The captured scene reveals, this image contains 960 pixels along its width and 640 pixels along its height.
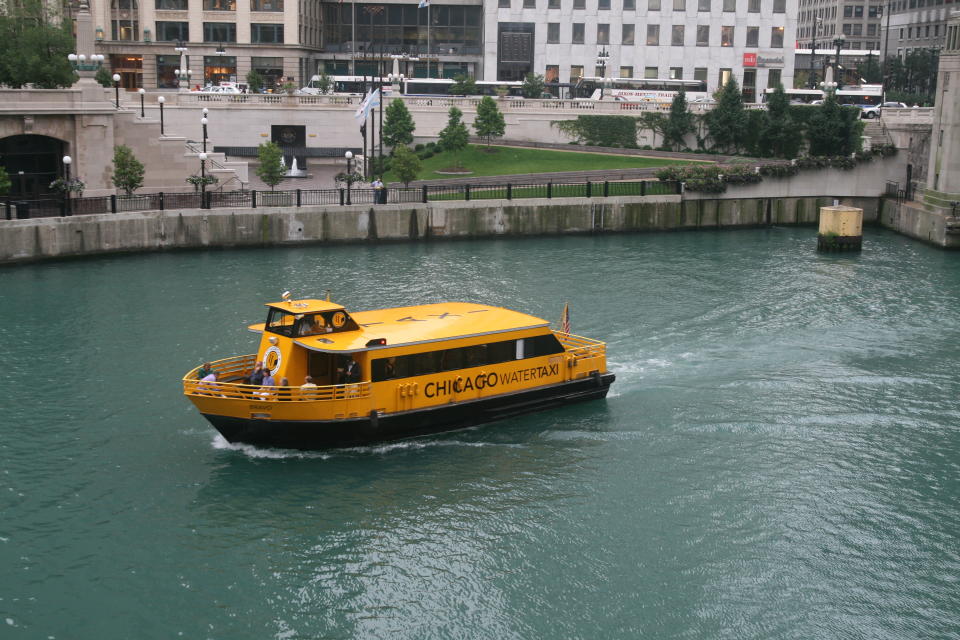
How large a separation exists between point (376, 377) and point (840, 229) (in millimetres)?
38834

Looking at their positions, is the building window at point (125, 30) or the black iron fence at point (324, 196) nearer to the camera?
the black iron fence at point (324, 196)

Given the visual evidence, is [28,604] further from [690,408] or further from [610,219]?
[610,219]

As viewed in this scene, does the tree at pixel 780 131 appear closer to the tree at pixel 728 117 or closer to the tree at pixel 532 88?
the tree at pixel 728 117

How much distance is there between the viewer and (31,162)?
A: 63.1 meters

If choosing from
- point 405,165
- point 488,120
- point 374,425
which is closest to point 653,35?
point 488,120

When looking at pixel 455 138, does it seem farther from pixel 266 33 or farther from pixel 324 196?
pixel 266 33

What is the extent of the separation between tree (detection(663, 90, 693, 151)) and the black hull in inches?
2410

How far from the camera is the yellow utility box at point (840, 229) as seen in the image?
61.8m

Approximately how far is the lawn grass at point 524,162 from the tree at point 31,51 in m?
22.9

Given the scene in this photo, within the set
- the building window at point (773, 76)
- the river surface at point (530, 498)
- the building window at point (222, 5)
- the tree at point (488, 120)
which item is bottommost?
the river surface at point (530, 498)

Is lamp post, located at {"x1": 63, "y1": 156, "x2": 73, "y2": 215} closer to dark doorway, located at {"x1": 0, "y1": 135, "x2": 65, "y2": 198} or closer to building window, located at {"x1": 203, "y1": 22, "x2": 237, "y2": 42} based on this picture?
dark doorway, located at {"x1": 0, "y1": 135, "x2": 65, "y2": 198}

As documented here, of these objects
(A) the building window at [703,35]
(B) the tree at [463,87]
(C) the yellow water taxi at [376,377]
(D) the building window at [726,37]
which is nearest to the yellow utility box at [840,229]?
(C) the yellow water taxi at [376,377]

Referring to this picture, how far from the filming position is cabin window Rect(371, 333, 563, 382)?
31094mm

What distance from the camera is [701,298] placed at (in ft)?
163
